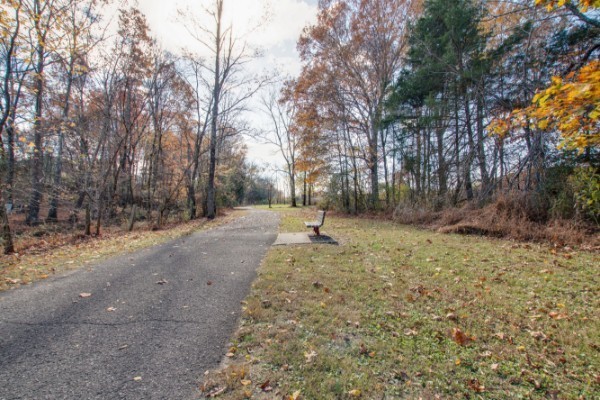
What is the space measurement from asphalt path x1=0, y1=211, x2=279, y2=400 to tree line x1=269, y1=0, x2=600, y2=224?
3.99 meters

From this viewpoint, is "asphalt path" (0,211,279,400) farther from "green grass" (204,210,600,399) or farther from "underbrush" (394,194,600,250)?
"underbrush" (394,194,600,250)

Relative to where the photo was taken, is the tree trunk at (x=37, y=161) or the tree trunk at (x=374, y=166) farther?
the tree trunk at (x=374, y=166)

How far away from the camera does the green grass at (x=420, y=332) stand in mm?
2105

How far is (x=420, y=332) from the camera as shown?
286 cm

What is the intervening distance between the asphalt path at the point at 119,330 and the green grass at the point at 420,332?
12.5 inches

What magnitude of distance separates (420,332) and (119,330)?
3446 millimetres

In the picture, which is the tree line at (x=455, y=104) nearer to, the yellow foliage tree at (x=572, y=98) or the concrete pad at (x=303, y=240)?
the yellow foliage tree at (x=572, y=98)

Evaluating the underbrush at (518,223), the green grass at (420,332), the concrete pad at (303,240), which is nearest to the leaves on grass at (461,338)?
the green grass at (420,332)

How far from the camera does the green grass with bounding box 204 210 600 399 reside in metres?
2.11

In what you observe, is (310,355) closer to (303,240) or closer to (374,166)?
(303,240)

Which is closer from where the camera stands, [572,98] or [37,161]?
[572,98]

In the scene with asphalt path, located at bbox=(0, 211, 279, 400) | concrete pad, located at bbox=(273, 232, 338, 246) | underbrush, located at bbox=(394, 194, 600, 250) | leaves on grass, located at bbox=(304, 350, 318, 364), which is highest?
underbrush, located at bbox=(394, 194, 600, 250)

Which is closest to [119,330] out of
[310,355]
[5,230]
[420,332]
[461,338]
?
[310,355]

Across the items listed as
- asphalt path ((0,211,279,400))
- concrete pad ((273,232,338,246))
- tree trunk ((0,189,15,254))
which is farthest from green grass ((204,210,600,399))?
tree trunk ((0,189,15,254))
